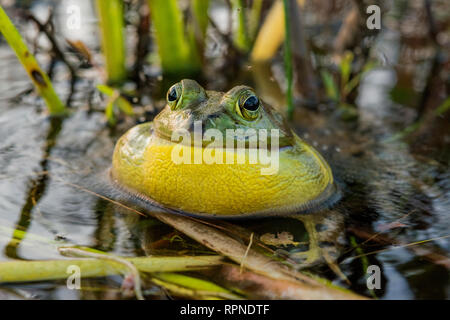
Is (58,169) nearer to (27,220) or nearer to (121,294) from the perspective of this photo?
(27,220)

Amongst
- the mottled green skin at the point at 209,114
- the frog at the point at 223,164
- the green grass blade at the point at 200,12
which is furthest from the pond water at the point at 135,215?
the green grass blade at the point at 200,12

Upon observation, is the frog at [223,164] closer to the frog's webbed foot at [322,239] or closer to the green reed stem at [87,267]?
the frog's webbed foot at [322,239]

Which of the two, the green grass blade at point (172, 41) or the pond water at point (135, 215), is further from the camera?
the green grass blade at point (172, 41)

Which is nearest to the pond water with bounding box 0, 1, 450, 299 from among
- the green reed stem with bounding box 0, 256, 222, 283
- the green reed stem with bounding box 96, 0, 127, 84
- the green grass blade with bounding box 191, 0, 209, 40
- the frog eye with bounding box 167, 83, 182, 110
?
the green reed stem with bounding box 0, 256, 222, 283

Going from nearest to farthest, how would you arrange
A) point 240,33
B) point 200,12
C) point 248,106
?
point 248,106
point 200,12
point 240,33

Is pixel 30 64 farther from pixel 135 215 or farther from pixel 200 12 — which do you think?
pixel 200 12

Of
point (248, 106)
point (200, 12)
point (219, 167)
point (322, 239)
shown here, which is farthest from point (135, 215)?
point (200, 12)
